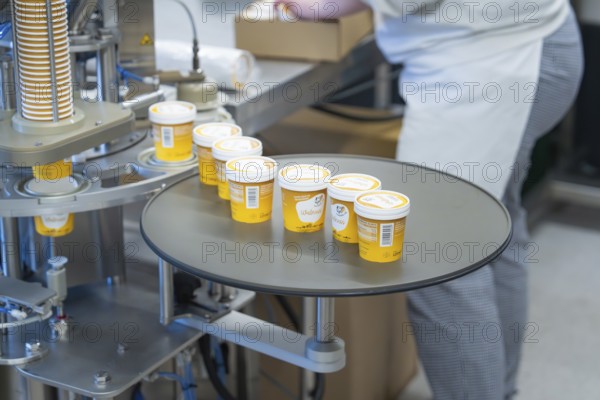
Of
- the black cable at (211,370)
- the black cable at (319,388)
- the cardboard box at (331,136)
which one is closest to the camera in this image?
the black cable at (211,370)

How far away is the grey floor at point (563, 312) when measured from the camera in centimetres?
251

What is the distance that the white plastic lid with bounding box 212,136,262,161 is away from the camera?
145 centimetres

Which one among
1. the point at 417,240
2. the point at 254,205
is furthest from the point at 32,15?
the point at 417,240

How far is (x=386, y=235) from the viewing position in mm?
1251

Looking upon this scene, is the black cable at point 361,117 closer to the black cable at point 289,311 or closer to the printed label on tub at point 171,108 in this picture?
the black cable at point 289,311

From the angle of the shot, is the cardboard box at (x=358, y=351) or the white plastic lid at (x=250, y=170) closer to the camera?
the white plastic lid at (x=250, y=170)

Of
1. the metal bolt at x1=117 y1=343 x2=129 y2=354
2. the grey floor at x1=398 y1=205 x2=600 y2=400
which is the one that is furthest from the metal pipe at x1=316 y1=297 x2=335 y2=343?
the grey floor at x1=398 y1=205 x2=600 y2=400

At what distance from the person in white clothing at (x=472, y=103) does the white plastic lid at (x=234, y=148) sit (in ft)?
1.71

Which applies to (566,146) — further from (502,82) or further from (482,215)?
(482,215)

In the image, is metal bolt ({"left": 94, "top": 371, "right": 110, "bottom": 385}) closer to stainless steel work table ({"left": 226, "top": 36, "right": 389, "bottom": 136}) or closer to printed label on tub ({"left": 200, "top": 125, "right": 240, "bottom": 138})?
printed label on tub ({"left": 200, "top": 125, "right": 240, "bottom": 138})

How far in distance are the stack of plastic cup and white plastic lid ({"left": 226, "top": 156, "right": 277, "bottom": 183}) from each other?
272 mm

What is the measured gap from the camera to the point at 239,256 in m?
1.26

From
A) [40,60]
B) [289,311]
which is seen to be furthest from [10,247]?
[289,311]

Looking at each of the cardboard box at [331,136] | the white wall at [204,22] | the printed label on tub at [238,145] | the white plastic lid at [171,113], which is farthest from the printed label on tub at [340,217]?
A: the white wall at [204,22]
